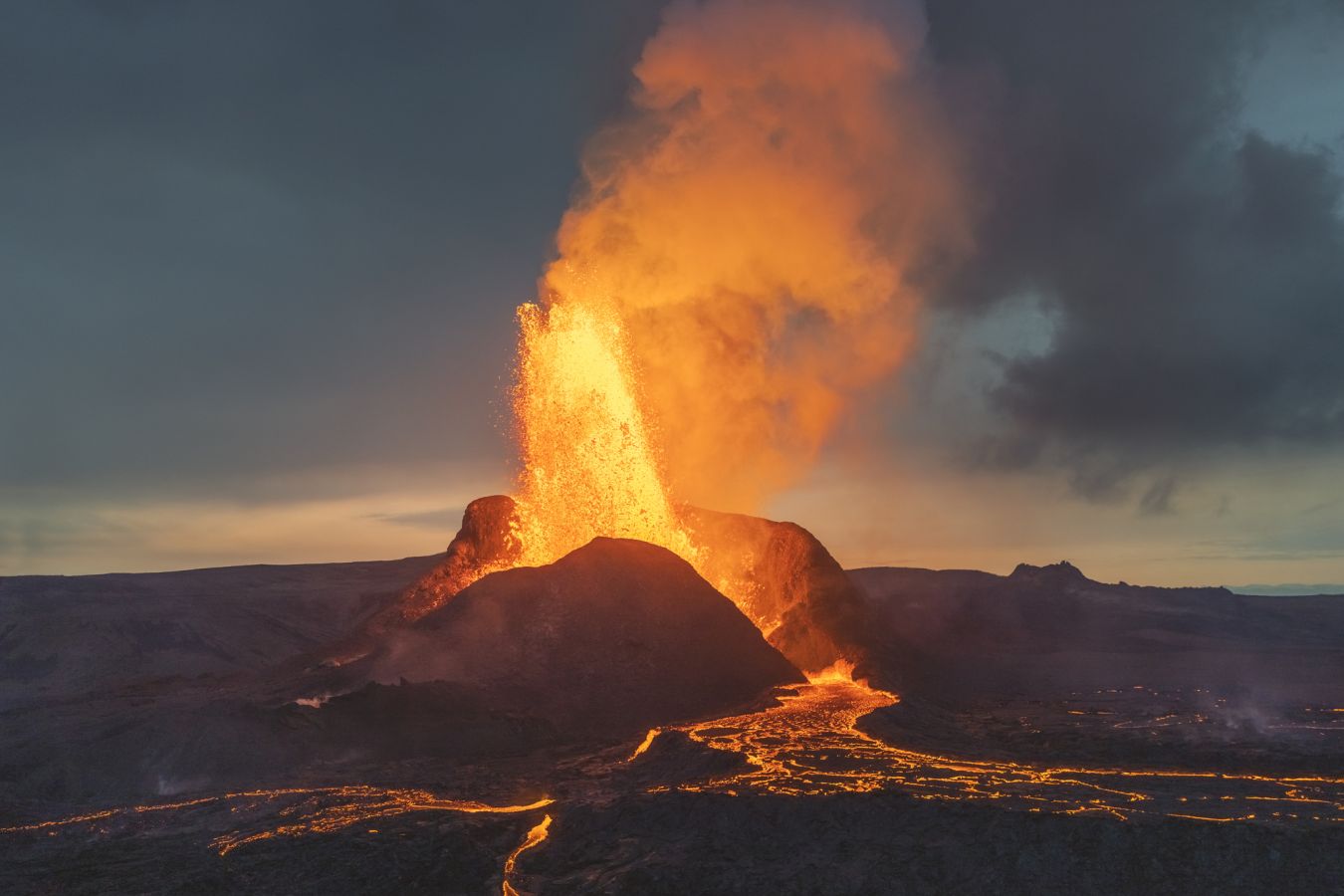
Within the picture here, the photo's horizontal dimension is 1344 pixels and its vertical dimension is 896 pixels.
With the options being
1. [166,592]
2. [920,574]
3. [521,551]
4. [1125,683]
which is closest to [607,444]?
[521,551]

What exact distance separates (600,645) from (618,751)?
29.7 feet

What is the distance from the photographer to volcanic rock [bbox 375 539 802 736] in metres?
37.5

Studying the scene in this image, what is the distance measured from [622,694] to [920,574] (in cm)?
8915

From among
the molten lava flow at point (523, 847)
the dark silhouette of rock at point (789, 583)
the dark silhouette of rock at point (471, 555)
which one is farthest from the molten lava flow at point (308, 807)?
the dark silhouette of rock at point (789, 583)

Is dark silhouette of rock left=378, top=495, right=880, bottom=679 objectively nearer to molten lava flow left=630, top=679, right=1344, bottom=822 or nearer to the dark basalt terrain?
the dark basalt terrain

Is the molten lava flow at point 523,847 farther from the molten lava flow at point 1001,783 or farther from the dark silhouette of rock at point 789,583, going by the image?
the dark silhouette of rock at point 789,583

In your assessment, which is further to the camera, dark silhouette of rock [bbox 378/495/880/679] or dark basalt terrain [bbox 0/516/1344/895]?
dark silhouette of rock [bbox 378/495/880/679]

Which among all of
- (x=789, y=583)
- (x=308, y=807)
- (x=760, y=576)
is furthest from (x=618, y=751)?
(x=760, y=576)

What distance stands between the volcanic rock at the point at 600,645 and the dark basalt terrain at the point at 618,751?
0.43 ft

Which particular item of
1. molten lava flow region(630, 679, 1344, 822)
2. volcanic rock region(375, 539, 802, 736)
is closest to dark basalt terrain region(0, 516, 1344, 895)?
volcanic rock region(375, 539, 802, 736)

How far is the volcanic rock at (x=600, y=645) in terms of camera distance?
1476 inches

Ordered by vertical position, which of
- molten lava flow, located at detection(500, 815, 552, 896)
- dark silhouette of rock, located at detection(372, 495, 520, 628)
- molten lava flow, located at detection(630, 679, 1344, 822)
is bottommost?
molten lava flow, located at detection(500, 815, 552, 896)

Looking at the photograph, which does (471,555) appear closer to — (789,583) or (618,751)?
(789,583)

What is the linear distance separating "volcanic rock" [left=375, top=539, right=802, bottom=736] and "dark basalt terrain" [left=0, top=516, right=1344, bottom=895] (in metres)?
0.13
